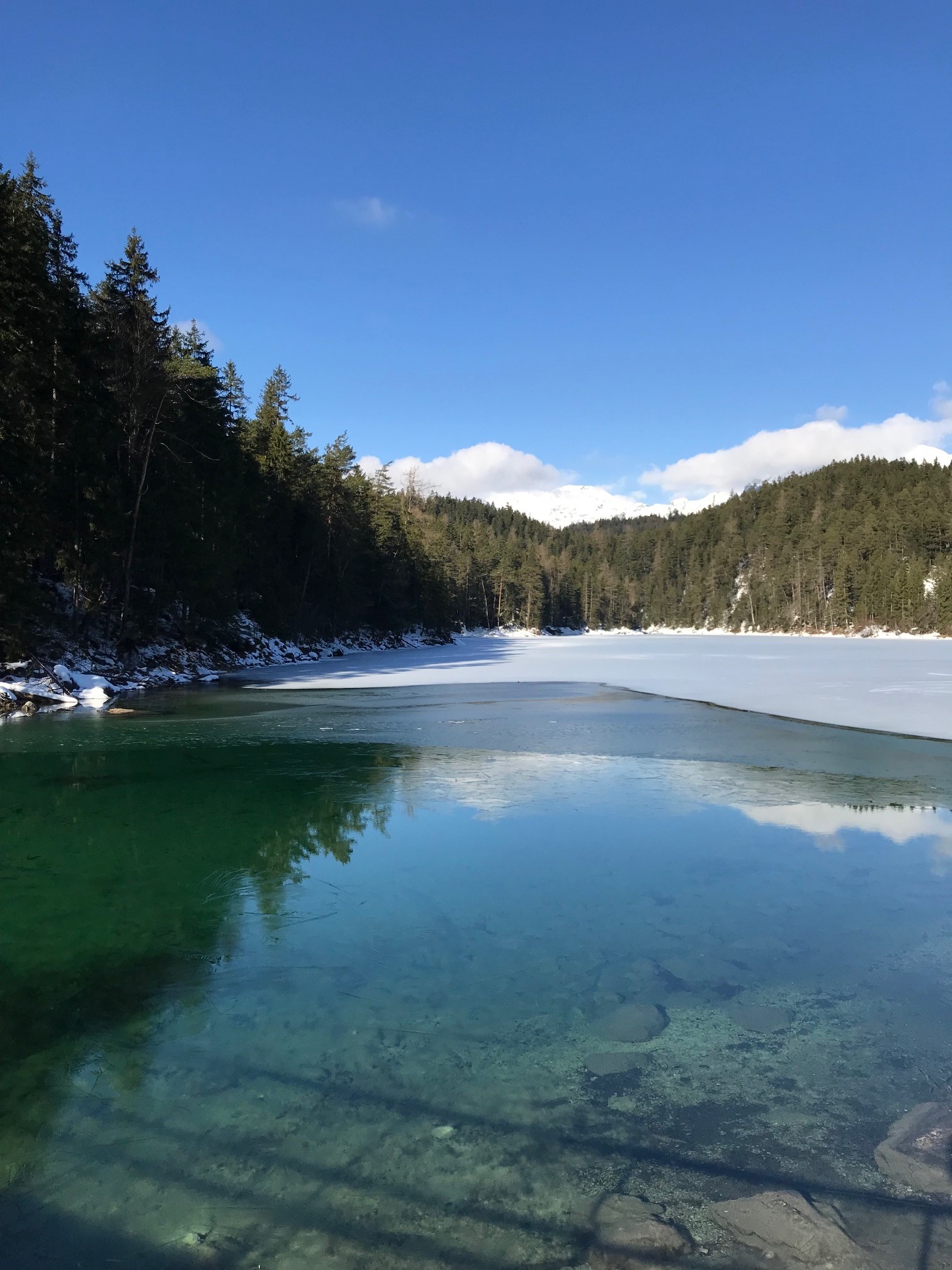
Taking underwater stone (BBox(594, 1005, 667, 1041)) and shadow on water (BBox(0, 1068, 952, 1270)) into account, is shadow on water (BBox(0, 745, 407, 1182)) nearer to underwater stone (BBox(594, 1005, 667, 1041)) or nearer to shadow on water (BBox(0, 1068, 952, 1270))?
shadow on water (BBox(0, 1068, 952, 1270))

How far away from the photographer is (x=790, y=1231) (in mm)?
2412

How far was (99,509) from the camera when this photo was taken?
21.9 m

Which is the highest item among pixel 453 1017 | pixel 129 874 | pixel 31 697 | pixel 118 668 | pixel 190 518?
pixel 190 518

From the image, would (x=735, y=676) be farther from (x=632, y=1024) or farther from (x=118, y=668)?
(x=632, y=1024)

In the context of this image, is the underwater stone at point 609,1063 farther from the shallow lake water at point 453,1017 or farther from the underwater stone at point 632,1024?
the underwater stone at point 632,1024

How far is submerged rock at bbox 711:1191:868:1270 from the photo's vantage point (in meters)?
2.28

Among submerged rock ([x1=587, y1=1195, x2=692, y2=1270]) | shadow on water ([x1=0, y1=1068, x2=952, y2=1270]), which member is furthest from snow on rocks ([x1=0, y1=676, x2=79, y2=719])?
submerged rock ([x1=587, y1=1195, x2=692, y2=1270])

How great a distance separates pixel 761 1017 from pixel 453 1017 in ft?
5.33

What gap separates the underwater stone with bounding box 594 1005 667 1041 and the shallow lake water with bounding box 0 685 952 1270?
0.10 feet

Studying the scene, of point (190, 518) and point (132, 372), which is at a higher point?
point (132, 372)

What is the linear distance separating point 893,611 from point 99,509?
320 ft

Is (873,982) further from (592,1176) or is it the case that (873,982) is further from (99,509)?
(99,509)

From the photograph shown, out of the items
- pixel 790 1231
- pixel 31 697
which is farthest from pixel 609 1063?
pixel 31 697

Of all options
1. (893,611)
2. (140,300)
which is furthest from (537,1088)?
(893,611)
